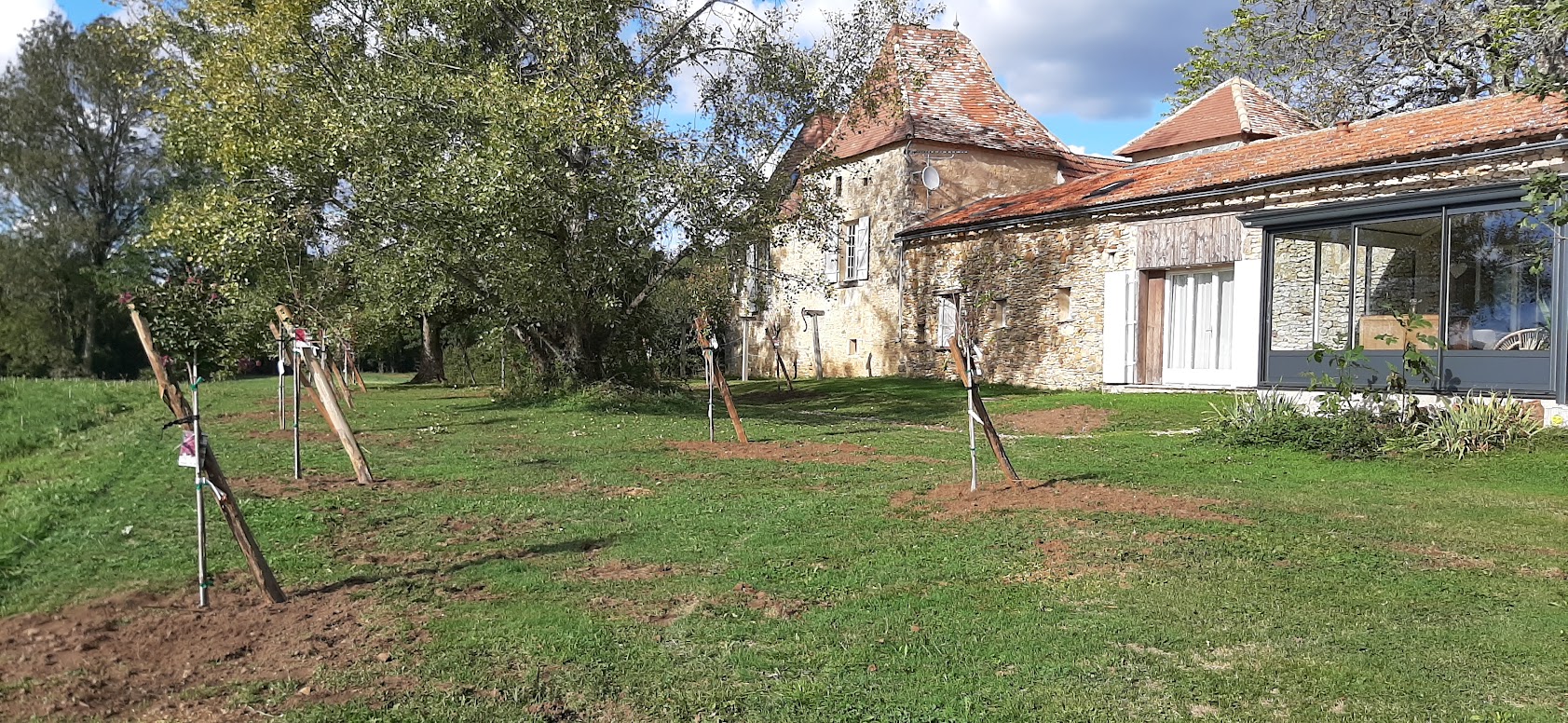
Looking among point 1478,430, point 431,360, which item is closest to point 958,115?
point 1478,430

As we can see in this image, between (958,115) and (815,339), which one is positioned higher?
(958,115)

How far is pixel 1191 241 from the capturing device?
711 inches

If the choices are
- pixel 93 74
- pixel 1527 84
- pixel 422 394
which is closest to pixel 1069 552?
pixel 1527 84

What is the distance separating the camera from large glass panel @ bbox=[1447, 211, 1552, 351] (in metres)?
12.6

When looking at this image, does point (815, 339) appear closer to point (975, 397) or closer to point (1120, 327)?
point (1120, 327)

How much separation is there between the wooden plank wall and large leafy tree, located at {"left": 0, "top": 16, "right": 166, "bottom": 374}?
31223 mm

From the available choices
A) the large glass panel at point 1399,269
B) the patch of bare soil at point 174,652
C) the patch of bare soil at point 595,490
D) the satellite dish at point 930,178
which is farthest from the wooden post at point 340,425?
the satellite dish at point 930,178

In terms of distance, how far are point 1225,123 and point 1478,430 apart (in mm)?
14767

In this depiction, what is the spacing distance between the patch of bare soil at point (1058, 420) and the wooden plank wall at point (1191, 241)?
12.2 ft

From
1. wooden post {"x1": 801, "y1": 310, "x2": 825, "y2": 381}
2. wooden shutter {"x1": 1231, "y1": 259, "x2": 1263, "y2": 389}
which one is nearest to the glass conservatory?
wooden shutter {"x1": 1231, "y1": 259, "x2": 1263, "y2": 389}

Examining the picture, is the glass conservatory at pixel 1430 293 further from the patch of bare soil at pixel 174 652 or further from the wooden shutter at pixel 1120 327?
the patch of bare soil at pixel 174 652

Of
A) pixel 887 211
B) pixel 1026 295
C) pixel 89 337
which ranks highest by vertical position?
pixel 887 211

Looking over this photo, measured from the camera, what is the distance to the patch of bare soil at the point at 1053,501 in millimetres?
7609

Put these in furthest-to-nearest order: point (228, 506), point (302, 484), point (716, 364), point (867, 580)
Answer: point (716, 364), point (302, 484), point (867, 580), point (228, 506)
